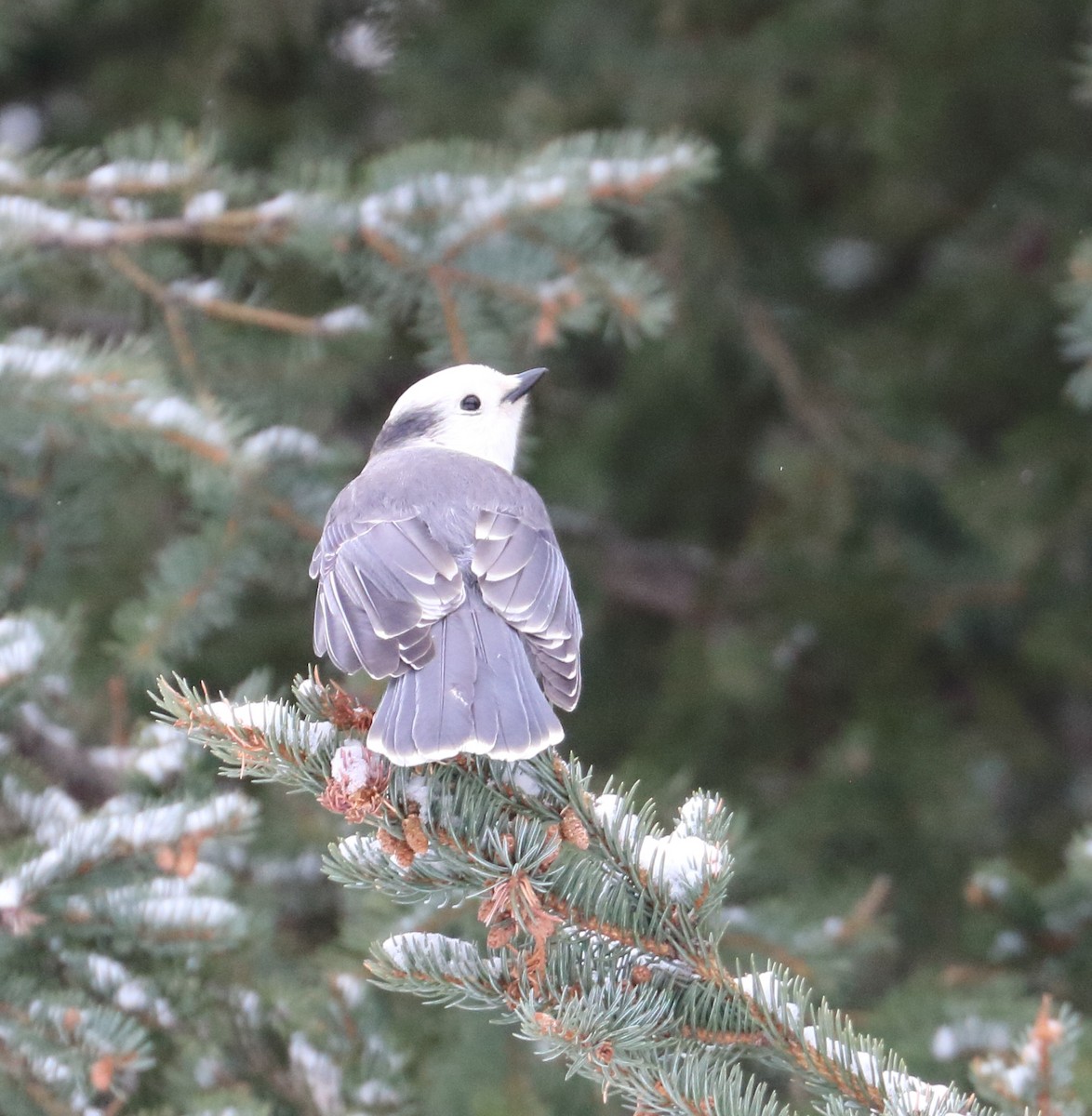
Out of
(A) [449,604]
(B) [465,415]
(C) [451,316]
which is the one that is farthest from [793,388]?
(A) [449,604]

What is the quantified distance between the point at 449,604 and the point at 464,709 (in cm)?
46

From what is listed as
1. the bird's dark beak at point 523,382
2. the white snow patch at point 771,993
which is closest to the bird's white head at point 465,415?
the bird's dark beak at point 523,382

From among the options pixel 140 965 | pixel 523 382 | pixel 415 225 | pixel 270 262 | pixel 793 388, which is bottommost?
pixel 793 388

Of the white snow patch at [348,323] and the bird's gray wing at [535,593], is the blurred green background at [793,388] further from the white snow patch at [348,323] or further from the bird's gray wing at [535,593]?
the bird's gray wing at [535,593]

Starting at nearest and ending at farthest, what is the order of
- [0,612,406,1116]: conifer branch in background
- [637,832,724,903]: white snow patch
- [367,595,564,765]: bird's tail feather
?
[637,832,724,903]: white snow patch → [367,595,564,765]: bird's tail feather → [0,612,406,1116]: conifer branch in background

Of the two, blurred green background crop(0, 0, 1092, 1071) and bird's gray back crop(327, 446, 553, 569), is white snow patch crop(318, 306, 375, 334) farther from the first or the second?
blurred green background crop(0, 0, 1092, 1071)

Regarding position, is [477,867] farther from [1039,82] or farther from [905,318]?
[1039,82]

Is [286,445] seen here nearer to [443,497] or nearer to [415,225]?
[443,497]

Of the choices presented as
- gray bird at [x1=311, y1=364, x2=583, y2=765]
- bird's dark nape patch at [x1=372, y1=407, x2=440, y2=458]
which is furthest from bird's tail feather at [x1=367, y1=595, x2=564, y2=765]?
bird's dark nape patch at [x1=372, y1=407, x2=440, y2=458]

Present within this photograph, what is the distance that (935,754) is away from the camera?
13.7 feet

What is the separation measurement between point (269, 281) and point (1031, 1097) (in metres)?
3.12

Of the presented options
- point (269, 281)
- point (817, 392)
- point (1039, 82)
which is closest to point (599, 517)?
point (817, 392)

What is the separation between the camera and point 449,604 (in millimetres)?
2504

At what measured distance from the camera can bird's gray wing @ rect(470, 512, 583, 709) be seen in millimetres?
2488
